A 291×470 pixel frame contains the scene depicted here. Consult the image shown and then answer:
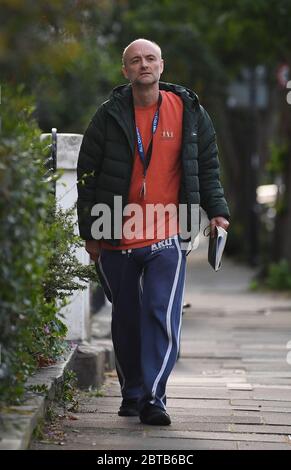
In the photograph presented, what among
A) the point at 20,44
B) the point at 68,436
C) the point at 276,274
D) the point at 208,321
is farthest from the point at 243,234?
the point at 20,44

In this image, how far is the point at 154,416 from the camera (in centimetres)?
559

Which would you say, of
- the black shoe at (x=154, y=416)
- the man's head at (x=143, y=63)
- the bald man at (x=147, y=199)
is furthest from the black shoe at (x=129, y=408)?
the man's head at (x=143, y=63)

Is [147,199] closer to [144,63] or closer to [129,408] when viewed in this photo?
[144,63]

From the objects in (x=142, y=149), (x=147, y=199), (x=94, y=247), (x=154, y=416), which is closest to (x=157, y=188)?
(x=147, y=199)

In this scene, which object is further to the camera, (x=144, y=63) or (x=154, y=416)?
(x=144, y=63)

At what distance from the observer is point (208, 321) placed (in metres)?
13.3

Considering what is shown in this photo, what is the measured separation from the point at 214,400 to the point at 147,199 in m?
1.68

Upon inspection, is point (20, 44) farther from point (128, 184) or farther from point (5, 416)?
point (128, 184)

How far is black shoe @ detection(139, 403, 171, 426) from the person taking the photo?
5.59 metres

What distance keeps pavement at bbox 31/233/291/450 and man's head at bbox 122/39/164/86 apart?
5.81 ft

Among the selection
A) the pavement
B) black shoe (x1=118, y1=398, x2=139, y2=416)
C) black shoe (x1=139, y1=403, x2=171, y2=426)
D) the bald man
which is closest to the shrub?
the pavement

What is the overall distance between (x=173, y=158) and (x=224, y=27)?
680 inches

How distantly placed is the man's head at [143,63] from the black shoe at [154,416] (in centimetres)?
166

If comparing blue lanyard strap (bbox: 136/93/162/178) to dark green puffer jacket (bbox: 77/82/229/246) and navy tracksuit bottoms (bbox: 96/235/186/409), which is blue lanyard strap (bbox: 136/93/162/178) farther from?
navy tracksuit bottoms (bbox: 96/235/186/409)
